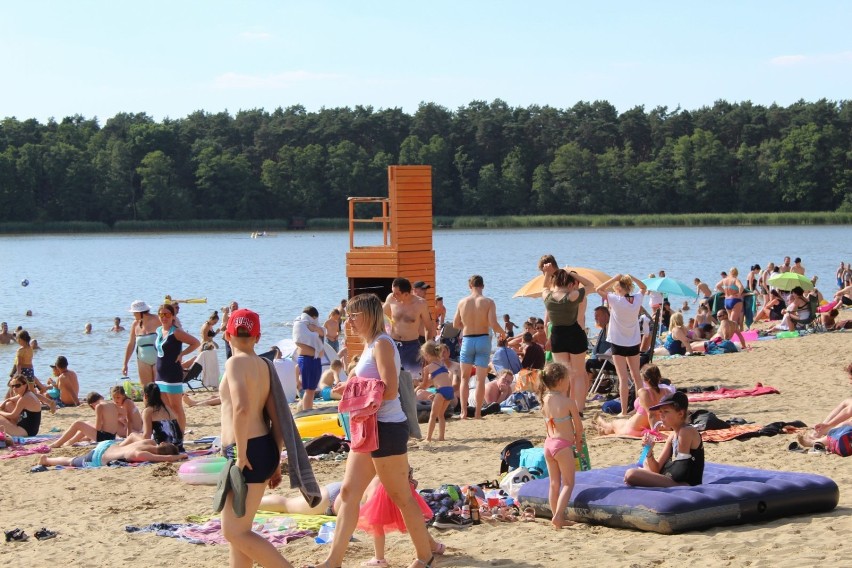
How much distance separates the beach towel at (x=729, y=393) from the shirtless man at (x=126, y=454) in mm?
5086

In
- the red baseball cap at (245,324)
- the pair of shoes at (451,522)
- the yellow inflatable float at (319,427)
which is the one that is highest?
the red baseball cap at (245,324)

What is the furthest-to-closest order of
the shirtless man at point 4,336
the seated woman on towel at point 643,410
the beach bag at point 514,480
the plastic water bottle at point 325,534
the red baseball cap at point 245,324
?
the shirtless man at point 4,336 → the seated woman on towel at point 643,410 → the beach bag at point 514,480 → the plastic water bottle at point 325,534 → the red baseball cap at point 245,324

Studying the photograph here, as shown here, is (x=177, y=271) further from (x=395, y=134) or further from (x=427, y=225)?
(x=395, y=134)

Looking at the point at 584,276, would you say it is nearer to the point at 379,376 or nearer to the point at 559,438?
the point at 559,438

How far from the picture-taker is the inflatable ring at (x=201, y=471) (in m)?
8.43

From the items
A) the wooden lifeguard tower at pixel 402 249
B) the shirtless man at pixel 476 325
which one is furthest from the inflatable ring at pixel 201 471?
the wooden lifeguard tower at pixel 402 249

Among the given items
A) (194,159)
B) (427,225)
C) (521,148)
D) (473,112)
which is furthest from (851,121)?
(427,225)

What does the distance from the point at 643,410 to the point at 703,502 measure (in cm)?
318

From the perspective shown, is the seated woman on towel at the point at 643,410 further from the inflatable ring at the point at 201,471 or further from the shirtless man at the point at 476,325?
the inflatable ring at the point at 201,471

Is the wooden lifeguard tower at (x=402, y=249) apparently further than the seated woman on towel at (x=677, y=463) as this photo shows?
Yes

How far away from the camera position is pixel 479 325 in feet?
33.2

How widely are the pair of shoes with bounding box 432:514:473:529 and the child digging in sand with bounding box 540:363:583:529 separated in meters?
0.50

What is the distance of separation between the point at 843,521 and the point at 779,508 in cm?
33

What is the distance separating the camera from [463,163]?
3706 inches
